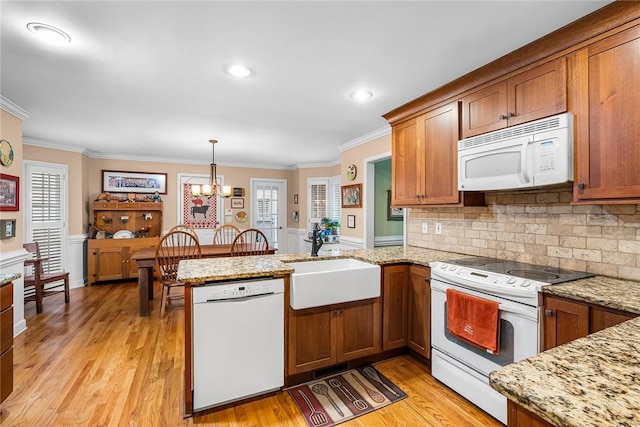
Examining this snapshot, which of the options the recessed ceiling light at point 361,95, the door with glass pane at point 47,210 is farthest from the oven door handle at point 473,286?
the door with glass pane at point 47,210

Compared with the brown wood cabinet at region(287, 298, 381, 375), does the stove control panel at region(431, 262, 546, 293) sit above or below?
above

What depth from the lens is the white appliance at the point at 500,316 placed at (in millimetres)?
1707

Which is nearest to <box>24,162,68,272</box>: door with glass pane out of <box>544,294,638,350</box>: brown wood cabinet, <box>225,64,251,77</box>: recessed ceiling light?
<box>225,64,251,77</box>: recessed ceiling light

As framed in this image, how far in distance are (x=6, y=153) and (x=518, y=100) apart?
455 centimetres

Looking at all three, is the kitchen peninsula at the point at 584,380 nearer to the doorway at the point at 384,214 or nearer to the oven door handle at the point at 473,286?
the oven door handle at the point at 473,286

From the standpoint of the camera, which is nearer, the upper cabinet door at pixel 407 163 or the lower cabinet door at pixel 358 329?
the lower cabinet door at pixel 358 329

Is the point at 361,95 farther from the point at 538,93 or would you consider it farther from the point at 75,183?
the point at 75,183

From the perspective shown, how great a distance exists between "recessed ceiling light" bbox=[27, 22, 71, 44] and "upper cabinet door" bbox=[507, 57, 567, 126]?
2.91 meters

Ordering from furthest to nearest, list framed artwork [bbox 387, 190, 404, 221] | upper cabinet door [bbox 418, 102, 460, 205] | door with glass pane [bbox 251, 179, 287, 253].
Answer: door with glass pane [bbox 251, 179, 287, 253] → framed artwork [bbox 387, 190, 404, 221] → upper cabinet door [bbox 418, 102, 460, 205]

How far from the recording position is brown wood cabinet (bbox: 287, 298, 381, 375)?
218 cm

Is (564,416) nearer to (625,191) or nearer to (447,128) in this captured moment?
(625,191)

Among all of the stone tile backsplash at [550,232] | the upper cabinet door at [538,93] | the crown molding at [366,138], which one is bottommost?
the stone tile backsplash at [550,232]

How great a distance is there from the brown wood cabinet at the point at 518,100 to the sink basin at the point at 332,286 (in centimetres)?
139

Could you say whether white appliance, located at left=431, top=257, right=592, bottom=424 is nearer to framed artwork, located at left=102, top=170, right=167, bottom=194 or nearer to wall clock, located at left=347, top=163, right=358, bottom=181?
wall clock, located at left=347, top=163, right=358, bottom=181
